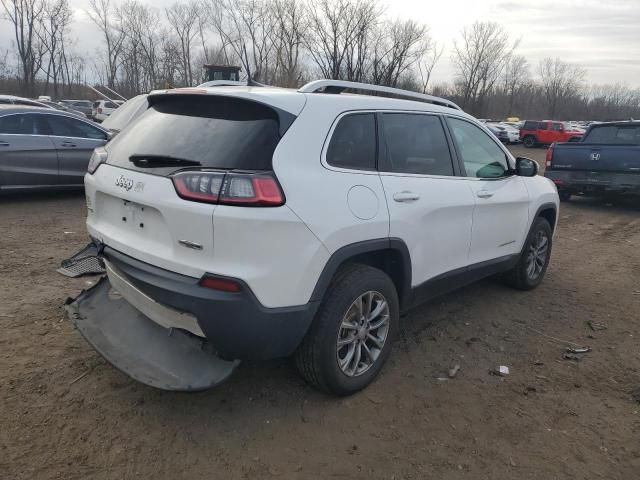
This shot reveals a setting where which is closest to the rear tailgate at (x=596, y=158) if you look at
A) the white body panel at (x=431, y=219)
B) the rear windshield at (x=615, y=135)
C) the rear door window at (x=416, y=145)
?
the rear windshield at (x=615, y=135)

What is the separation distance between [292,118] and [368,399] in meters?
1.73

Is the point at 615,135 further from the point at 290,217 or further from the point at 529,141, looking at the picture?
the point at 529,141

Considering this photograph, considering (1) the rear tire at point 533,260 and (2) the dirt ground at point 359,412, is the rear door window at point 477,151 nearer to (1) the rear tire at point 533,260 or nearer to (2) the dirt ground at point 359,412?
(1) the rear tire at point 533,260

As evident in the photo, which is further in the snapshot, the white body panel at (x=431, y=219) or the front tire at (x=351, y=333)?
the white body panel at (x=431, y=219)

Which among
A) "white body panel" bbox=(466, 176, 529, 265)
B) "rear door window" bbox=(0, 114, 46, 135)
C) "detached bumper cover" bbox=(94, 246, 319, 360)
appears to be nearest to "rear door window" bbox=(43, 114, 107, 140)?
"rear door window" bbox=(0, 114, 46, 135)

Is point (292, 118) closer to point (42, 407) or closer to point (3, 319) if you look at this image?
point (42, 407)

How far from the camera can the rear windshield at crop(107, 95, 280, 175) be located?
8.52 ft

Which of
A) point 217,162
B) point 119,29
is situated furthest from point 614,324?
point 119,29

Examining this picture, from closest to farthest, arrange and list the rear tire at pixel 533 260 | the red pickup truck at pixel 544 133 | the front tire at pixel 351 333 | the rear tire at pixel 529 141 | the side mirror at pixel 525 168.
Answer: the front tire at pixel 351 333
the side mirror at pixel 525 168
the rear tire at pixel 533 260
the red pickup truck at pixel 544 133
the rear tire at pixel 529 141

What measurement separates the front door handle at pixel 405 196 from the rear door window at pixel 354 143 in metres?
0.23

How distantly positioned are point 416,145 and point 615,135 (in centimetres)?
850

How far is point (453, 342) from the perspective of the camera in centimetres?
399

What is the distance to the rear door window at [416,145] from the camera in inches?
132

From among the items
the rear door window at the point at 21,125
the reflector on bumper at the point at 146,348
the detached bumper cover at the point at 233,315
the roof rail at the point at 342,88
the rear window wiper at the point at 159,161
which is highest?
the roof rail at the point at 342,88
